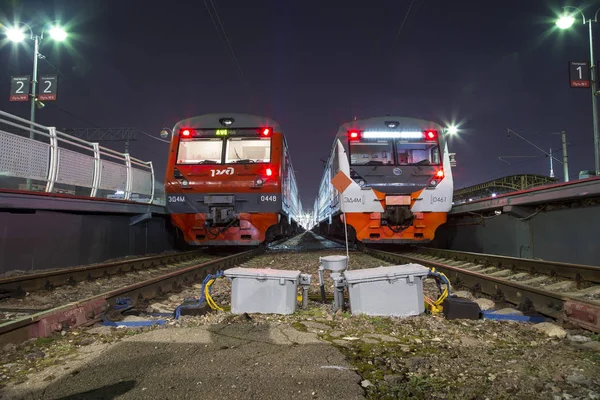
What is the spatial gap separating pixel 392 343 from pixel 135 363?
1.96 metres

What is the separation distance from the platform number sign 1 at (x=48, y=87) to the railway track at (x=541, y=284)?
14230 millimetres

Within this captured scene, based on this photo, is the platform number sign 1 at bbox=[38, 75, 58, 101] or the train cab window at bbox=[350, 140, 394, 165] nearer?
the train cab window at bbox=[350, 140, 394, 165]

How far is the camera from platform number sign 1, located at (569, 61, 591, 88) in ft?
50.5

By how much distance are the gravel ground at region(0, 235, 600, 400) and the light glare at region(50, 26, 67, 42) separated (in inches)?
558

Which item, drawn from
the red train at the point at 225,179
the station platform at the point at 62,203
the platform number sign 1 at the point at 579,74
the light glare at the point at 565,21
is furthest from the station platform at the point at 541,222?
the light glare at the point at 565,21

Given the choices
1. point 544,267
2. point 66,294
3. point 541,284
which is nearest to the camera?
point 66,294

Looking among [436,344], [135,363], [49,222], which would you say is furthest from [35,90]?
[436,344]

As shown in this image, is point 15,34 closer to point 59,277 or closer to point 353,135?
point 59,277

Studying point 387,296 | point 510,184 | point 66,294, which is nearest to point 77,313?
point 66,294

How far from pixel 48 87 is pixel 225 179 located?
30.0ft

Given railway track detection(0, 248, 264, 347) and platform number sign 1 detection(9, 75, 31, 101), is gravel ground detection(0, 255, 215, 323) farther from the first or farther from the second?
platform number sign 1 detection(9, 75, 31, 101)

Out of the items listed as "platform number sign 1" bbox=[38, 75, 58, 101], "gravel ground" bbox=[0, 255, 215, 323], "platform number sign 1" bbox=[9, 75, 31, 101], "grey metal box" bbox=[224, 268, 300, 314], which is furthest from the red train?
"platform number sign 1" bbox=[9, 75, 31, 101]

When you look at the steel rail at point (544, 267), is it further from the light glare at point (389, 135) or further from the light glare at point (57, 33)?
the light glare at point (57, 33)

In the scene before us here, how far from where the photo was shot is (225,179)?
10086 millimetres
